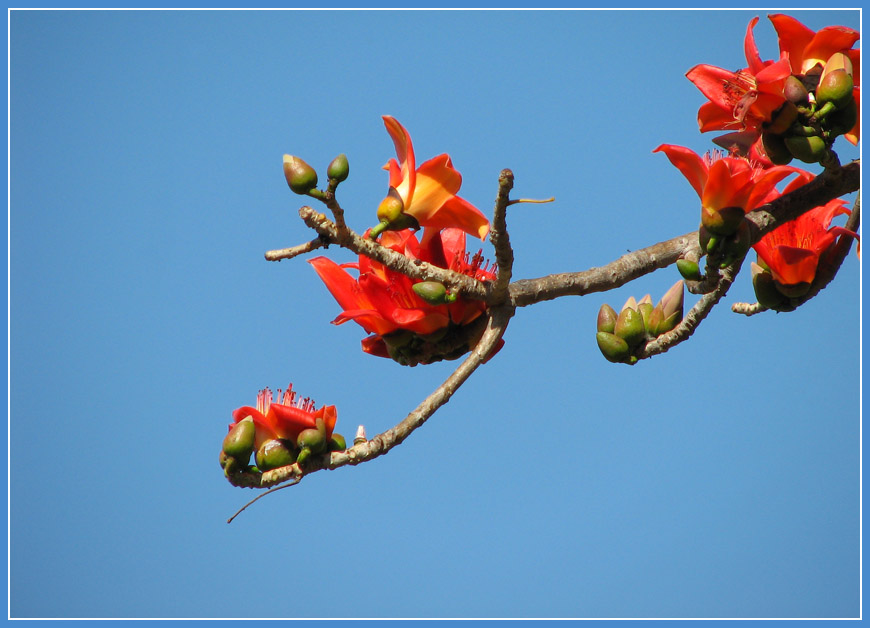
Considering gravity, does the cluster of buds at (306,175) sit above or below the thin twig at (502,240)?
above

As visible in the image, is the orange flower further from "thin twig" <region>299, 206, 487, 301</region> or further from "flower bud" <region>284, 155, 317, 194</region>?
"flower bud" <region>284, 155, 317, 194</region>

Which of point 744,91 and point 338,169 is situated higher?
point 744,91

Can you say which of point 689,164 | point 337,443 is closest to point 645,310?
point 689,164

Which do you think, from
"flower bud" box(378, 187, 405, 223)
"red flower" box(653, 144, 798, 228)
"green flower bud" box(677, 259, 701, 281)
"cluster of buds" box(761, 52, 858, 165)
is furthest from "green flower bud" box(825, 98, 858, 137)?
"flower bud" box(378, 187, 405, 223)

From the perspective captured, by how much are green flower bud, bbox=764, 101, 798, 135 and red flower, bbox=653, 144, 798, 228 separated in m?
0.07

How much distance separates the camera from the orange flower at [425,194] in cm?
155

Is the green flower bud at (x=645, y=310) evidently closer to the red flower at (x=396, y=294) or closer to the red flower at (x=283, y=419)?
the red flower at (x=396, y=294)

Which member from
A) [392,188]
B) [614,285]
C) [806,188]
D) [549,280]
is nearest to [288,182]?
[392,188]

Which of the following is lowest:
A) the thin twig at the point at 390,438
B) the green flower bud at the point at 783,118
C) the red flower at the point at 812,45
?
the thin twig at the point at 390,438

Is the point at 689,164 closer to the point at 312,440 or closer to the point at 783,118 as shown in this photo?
the point at 783,118

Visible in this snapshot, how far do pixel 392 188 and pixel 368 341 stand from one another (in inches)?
12.8

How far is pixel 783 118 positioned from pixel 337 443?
0.95 m

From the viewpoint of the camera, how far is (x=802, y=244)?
1.97m

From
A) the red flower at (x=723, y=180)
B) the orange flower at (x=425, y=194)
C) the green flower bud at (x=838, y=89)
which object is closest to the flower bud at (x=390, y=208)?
the orange flower at (x=425, y=194)
